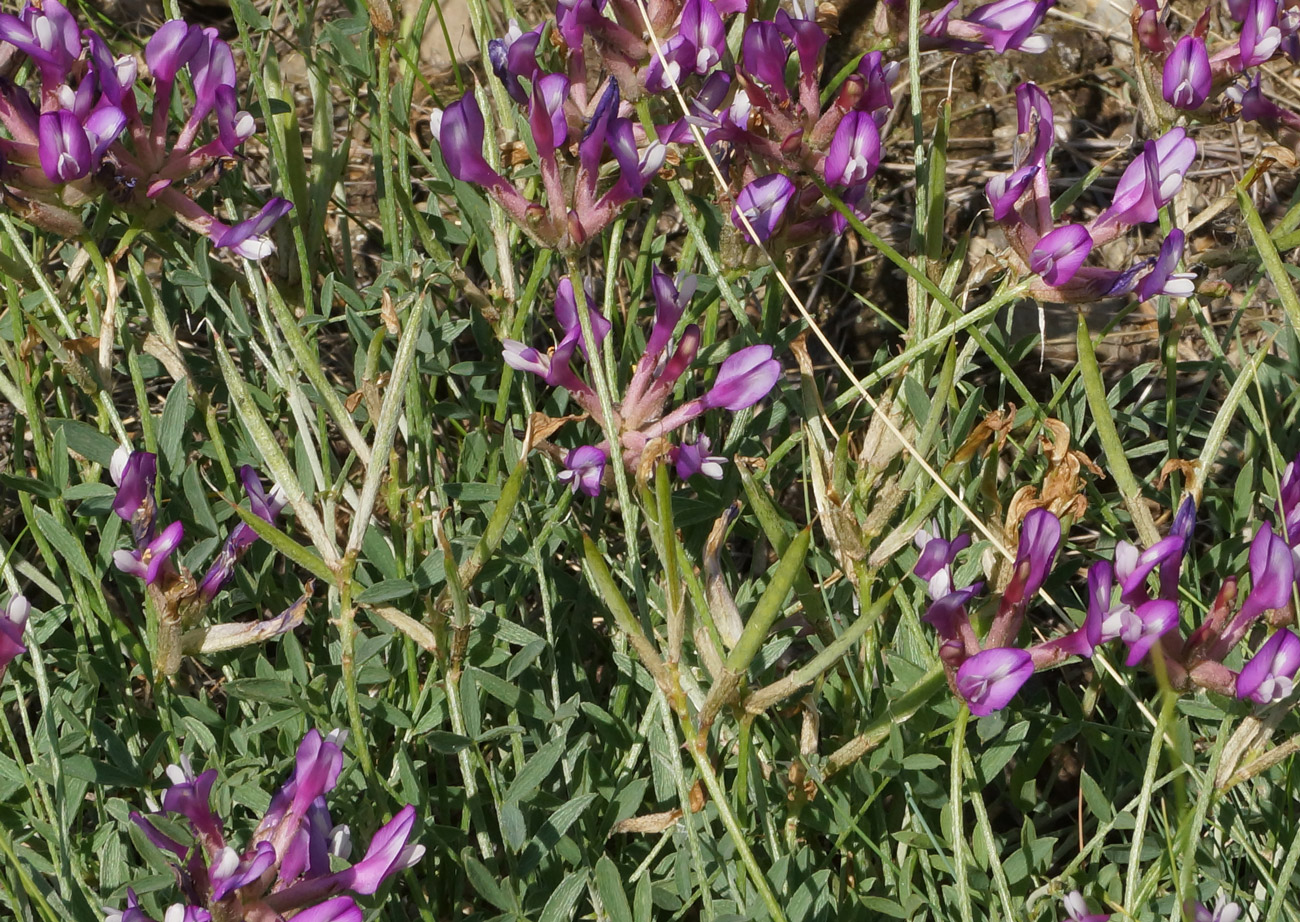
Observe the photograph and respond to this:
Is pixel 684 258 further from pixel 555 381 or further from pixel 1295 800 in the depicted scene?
pixel 1295 800

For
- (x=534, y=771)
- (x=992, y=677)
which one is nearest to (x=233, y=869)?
(x=534, y=771)

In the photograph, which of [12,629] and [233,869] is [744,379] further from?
[12,629]

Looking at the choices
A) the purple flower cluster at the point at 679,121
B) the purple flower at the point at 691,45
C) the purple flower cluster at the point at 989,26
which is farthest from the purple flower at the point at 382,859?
the purple flower cluster at the point at 989,26

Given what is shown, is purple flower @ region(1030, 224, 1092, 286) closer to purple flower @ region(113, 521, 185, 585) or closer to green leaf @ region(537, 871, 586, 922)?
green leaf @ region(537, 871, 586, 922)

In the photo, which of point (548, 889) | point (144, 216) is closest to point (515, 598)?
point (548, 889)

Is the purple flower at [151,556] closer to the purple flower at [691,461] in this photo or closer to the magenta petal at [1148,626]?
the purple flower at [691,461]

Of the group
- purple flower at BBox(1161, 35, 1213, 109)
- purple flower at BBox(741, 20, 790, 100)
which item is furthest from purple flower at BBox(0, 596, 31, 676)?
purple flower at BBox(1161, 35, 1213, 109)
